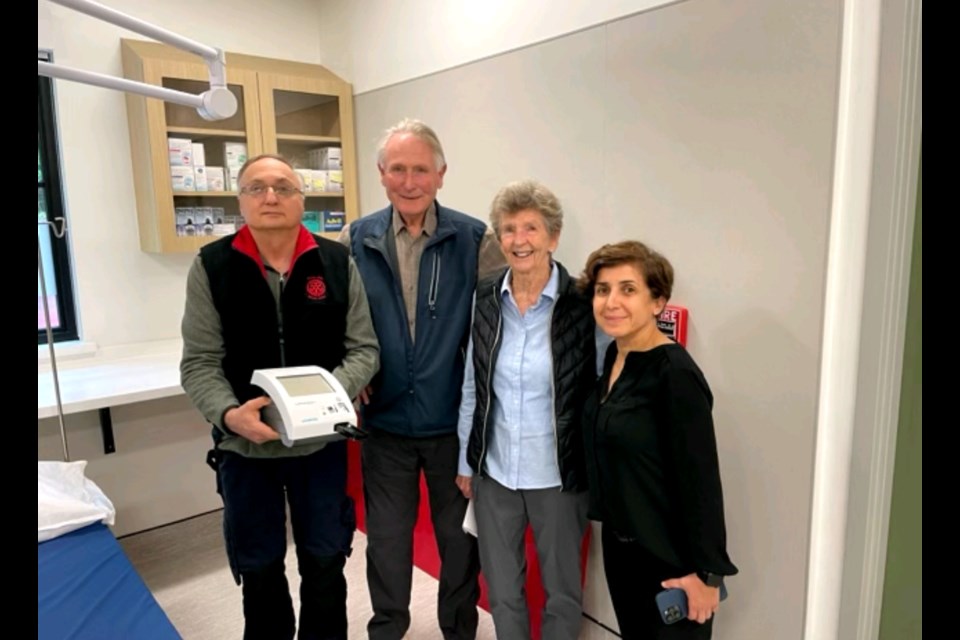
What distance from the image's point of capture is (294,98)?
317 cm

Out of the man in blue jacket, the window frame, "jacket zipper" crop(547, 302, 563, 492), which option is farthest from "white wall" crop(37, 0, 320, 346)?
"jacket zipper" crop(547, 302, 563, 492)

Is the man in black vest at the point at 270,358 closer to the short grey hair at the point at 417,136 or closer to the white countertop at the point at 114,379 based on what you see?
the short grey hair at the point at 417,136

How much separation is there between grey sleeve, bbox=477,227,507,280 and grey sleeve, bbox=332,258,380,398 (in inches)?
13.6

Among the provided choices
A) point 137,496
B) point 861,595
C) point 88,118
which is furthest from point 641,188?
point 137,496

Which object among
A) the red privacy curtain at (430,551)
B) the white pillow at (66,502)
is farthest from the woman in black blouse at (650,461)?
the white pillow at (66,502)

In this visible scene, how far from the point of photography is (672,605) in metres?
1.37

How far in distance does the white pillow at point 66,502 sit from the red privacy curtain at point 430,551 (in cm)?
A: 83

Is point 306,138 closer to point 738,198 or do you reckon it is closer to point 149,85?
point 149,85

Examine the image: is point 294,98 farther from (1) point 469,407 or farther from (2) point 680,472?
(2) point 680,472

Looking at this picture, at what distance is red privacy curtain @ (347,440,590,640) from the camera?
A: 214 cm

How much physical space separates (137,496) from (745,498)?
2.70 m

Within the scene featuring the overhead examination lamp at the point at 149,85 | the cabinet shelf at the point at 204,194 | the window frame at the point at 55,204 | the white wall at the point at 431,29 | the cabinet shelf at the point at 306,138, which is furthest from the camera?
the cabinet shelf at the point at 306,138

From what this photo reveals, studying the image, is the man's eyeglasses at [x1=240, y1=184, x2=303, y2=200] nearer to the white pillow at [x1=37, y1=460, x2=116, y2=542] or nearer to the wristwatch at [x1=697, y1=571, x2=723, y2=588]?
the white pillow at [x1=37, y1=460, x2=116, y2=542]

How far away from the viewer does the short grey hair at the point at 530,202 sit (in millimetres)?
1577
